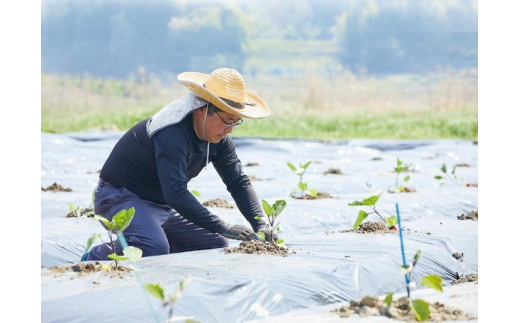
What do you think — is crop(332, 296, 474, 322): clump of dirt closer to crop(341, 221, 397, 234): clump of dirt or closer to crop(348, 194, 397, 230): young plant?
crop(348, 194, 397, 230): young plant

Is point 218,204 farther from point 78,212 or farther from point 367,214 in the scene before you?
point 367,214

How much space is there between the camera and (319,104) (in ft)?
38.5

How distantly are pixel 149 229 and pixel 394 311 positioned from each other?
126cm

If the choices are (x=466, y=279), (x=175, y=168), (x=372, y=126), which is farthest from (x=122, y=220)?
(x=372, y=126)

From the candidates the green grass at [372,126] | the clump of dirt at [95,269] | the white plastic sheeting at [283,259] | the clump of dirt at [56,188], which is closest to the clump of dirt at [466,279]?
the white plastic sheeting at [283,259]

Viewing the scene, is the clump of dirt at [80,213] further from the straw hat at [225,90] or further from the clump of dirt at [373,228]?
the clump of dirt at [373,228]

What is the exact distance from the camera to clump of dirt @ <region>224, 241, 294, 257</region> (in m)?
2.63

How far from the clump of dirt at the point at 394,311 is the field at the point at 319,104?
27.7 ft

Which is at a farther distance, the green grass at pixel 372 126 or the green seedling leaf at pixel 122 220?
the green grass at pixel 372 126

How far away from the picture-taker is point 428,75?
40.0ft

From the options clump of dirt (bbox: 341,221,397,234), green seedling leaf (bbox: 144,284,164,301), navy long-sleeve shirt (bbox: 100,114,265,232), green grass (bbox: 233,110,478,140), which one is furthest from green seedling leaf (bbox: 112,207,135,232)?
green grass (bbox: 233,110,478,140)

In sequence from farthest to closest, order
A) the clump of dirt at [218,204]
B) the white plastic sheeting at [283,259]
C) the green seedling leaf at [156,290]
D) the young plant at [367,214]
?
the clump of dirt at [218,204]
the young plant at [367,214]
the white plastic sheeting at [283,259]
the green seedling leaf at [156,290]

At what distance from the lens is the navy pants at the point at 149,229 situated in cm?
282
